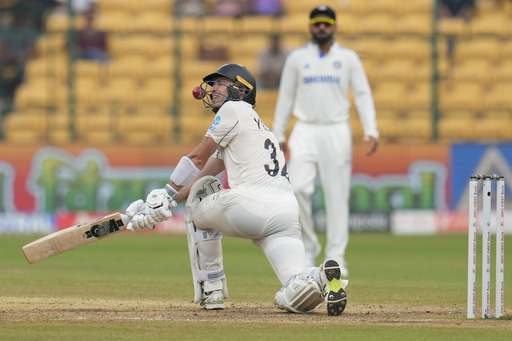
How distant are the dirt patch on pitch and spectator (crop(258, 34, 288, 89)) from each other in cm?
979

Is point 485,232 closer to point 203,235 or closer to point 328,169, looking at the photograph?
point 203,235

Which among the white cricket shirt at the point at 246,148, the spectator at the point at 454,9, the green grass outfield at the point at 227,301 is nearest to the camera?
the green grass outfield at the point at 227,301

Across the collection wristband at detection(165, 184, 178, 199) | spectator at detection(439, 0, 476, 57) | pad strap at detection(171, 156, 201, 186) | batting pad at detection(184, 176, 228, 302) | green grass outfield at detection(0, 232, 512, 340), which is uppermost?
spectator at detection(439, 0, 476, 57)

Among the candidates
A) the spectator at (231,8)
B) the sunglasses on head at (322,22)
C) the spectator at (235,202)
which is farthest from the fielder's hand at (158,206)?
the spectator at (231,8)

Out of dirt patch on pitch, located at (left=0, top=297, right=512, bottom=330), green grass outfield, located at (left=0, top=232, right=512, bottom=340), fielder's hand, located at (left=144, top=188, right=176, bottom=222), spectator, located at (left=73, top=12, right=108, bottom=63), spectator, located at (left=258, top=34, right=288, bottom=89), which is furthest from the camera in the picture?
spectator, located at (left=73, top=12, right=108, bottom=63)

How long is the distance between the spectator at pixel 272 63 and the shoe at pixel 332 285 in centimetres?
1047

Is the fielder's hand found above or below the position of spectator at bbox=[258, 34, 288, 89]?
below

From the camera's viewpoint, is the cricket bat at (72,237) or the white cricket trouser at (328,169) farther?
the white cricket trouser at (328,169)

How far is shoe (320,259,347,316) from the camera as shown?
212 inches

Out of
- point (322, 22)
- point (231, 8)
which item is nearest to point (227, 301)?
point (322, 22)

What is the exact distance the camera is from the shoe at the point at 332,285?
539 cm

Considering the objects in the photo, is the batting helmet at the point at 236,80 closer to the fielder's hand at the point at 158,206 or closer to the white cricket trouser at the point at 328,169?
the fielder's hand at the point at 158,206

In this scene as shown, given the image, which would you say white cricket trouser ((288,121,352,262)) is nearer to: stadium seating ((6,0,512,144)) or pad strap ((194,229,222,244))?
pad strap ((194,229,222,244))

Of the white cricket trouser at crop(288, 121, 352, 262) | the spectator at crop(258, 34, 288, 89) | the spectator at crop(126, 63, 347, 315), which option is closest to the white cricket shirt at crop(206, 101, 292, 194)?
the spectator at crop(126, 63, 347, 315)
